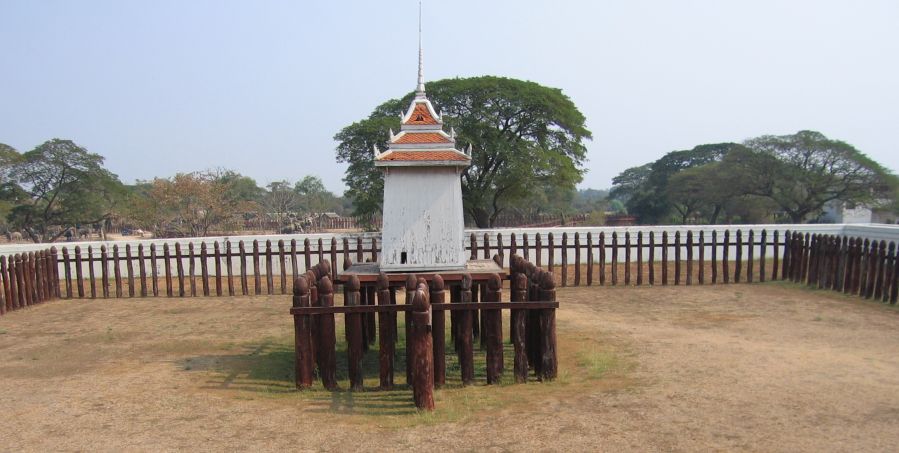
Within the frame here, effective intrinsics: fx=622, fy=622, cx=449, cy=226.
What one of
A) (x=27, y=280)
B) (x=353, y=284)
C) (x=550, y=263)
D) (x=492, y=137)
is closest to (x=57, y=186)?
(x=27, y=280)

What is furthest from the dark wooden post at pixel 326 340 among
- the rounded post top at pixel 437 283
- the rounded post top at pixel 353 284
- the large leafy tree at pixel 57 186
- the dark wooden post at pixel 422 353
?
the large leafy tree at pixel 57 186

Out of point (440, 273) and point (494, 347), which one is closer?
point (494, 347)

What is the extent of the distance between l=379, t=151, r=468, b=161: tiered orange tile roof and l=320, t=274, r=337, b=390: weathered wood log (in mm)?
2429

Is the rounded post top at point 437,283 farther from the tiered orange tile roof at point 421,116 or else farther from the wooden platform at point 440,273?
the tiered orange tile roof at point 421,116

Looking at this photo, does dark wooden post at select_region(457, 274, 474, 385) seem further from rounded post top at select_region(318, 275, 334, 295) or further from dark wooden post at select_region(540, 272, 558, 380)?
rounded post top at select_region(318, 275, 334, 295)

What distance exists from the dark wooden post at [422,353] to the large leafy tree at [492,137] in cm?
1456

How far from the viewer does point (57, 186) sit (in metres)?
27.3

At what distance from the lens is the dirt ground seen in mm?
4832

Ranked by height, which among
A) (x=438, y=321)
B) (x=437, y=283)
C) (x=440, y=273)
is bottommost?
(x=438, y=321)

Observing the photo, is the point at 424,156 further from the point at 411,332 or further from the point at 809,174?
the point at 809,174

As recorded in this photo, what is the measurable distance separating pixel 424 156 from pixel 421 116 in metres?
A: 0.96

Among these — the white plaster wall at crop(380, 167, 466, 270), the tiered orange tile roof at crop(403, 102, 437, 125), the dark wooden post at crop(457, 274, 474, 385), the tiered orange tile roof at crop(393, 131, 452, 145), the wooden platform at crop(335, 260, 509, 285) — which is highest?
the tiered orange tile roof at crop(403, 102, 437, 125)

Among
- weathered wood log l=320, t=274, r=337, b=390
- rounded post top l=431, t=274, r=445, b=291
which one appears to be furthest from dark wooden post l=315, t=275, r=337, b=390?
rounded post top l=431, t=274, r=445, b=291

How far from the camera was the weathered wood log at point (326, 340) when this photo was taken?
6.50m
